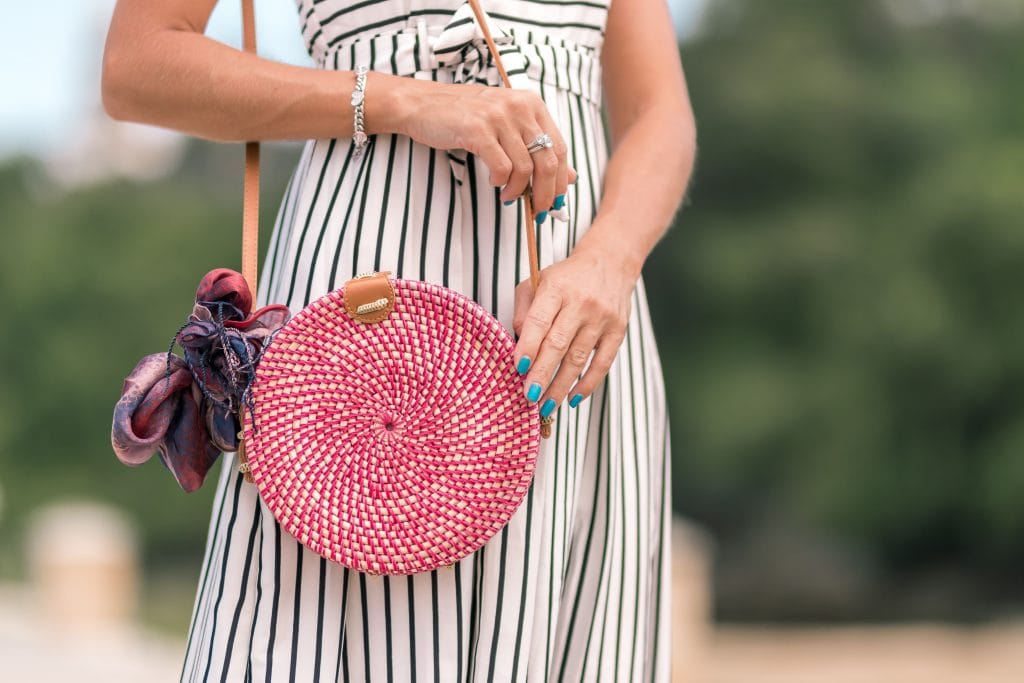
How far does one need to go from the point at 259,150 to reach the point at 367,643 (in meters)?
0.52

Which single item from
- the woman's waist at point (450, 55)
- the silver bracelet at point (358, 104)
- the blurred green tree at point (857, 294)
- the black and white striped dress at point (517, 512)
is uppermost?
the blurred green tree at point (857, 294)

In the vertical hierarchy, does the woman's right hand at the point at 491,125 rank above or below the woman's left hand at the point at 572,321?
above

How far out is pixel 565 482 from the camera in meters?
1.19

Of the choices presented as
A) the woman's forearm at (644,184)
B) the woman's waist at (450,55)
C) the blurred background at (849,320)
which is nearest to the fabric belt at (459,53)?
the woman's waist at (450,55)

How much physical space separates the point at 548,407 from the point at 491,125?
266 millimetres

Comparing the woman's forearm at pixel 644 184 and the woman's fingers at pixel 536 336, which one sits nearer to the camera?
the woman's fingers at pixel 536 336

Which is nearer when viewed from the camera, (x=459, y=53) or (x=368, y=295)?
(x=368, y=295)

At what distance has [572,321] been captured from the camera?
1.08m

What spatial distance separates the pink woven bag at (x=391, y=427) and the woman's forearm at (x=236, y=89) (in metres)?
0.19

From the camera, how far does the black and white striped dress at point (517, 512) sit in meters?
1.12

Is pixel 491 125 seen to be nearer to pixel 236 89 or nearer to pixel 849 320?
pixel 236 89

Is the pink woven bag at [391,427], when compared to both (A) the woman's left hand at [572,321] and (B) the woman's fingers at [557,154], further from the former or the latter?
(B) the woman's fingers at [557,154]

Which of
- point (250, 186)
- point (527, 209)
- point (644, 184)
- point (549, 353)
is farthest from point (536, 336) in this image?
point (250, 186)

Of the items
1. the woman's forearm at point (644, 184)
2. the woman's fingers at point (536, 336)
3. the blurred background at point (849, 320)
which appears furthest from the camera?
the blurred background at point (849, 320)
